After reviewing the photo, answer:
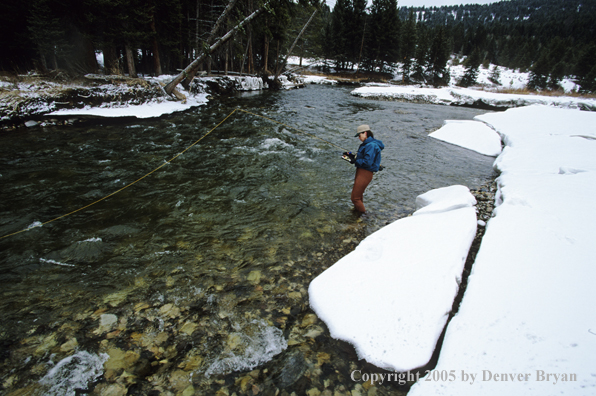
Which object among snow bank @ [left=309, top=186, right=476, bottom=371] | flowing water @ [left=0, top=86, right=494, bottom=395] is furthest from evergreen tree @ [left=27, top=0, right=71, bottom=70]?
snow bank @ [left=309, top=186, right=476, bottom=371]

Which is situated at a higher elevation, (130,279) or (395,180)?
(395,180)

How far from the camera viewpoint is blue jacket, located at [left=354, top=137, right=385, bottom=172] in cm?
574

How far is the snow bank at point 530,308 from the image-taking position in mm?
2246

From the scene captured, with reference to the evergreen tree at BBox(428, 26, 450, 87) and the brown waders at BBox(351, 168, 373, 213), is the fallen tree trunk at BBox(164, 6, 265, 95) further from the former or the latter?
the evergreen tree at BBox(428, 26, 450, 87)

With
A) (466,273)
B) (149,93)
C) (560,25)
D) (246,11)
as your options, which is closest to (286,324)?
(466,273)

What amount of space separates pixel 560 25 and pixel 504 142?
174 metres

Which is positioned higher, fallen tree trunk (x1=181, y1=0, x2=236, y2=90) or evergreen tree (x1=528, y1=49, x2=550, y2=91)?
evergreen tree (x1=528, y1=49, x2=550, y2=91)

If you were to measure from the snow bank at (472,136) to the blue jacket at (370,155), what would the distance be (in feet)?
28.1

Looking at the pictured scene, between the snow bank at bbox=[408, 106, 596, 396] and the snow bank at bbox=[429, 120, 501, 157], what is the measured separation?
7.08 meters

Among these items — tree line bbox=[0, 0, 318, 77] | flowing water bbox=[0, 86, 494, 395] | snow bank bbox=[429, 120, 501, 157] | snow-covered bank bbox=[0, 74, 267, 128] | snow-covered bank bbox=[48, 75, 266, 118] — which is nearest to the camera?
flowing water bbox=[0, 86, 494, 395]

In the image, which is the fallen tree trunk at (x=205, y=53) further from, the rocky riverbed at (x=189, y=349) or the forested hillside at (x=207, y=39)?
the rocky riverbed at (x=189, y=349)

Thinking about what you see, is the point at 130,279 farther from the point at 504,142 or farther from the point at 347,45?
the point at 347,45

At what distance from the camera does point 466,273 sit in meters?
3.81

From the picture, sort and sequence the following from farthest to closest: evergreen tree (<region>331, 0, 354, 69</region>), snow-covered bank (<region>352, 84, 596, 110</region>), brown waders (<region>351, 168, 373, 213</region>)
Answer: evergreen tree (<region>331, 0, 354, 69</region>) < snow-covered bank (<region>352, 84, 596, 110</region>) < brown waders (<region>351, 168, 373, 213</region>)
